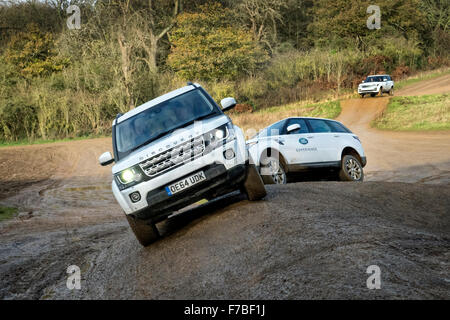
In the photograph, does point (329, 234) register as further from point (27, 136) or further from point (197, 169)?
point (27, 136)

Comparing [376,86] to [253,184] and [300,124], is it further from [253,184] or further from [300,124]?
[253,184]

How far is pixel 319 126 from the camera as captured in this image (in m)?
11.6

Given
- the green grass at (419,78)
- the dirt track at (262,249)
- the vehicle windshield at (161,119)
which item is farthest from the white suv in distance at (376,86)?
the vehicle windshield at (161,119)

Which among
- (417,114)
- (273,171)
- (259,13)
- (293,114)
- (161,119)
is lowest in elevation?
(293,114)

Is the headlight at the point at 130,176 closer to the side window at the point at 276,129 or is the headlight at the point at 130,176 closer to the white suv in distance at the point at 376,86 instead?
the side window at the point at 276,129

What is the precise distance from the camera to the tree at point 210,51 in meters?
44.3

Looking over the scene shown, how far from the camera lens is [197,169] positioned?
6285 mm

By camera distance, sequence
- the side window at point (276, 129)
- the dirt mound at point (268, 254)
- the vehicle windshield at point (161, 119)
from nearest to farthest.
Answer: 1. the dirt mound at point (268, 254)
2. the vehicle windshield at point (161, 119)
3. the side window at point (276, 129)

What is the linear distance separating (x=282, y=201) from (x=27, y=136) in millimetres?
30439

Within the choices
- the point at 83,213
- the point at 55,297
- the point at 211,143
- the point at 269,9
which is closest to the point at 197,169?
the point at 211,143

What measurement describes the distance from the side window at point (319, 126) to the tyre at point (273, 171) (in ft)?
4.29

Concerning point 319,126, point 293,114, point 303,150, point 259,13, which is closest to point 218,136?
point 303,150

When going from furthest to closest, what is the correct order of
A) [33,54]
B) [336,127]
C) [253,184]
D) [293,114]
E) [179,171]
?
[33,54] < [293,114] < [336,127] < [253,184] < [179,171]

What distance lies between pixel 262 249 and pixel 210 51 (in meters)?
40.7
